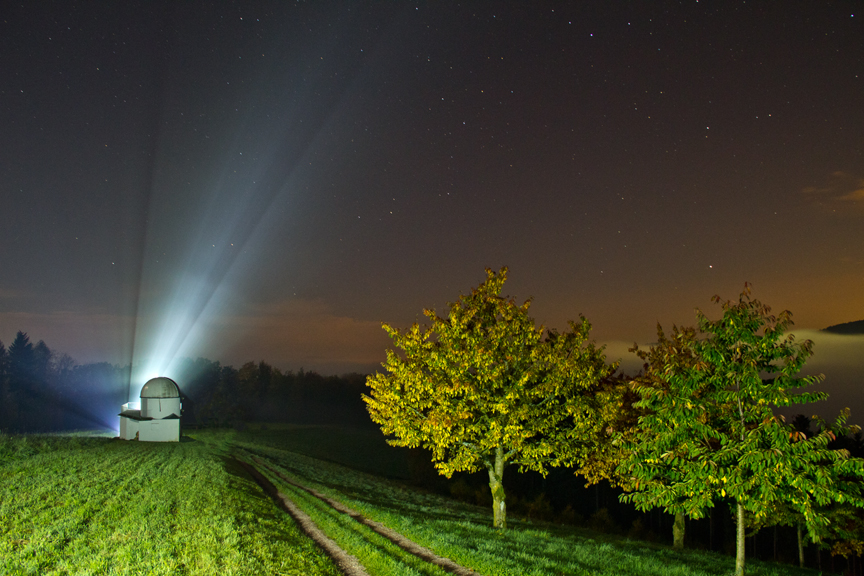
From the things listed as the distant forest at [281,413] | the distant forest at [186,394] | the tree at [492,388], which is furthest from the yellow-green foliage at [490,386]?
the distant forest at [186,394]

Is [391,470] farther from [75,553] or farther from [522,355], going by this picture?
[75,553]

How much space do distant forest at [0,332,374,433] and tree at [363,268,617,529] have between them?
74212mm

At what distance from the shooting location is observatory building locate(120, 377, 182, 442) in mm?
60575

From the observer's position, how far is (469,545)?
13.5 meters

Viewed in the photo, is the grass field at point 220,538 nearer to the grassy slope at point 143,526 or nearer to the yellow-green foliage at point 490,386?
the grassy slope at point 143,526

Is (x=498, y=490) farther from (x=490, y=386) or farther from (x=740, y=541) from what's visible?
(x=740, y=541)

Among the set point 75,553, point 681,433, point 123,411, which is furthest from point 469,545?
point 123,411

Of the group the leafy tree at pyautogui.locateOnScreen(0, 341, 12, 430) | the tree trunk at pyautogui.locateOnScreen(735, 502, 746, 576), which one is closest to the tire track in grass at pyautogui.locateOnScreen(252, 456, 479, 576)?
the tree trunk at pyautogui.locateOnScreen(735, 502, 746, 576)

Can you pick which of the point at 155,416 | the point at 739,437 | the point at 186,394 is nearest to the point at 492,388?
the point at 739,437

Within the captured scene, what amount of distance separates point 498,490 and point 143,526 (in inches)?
489

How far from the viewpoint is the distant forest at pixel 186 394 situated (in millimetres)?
101000

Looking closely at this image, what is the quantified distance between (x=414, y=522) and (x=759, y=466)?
10.4m

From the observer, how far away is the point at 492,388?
1970 centimetres

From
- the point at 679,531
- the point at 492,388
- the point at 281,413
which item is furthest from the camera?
the point at 281,413
